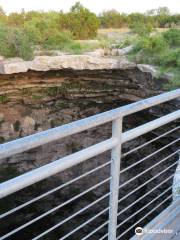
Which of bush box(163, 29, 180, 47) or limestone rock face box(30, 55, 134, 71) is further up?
bush box(163, 29, 180, 47)

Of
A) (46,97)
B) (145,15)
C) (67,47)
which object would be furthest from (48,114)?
(145,15)

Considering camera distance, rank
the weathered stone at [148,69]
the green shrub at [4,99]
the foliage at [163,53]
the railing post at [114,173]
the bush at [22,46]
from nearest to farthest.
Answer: the railing post at [114,173] → the foliage at [163,53] → the weathered stone at [148,69] → the bush at [22,46] → the green shrub at [4,99]

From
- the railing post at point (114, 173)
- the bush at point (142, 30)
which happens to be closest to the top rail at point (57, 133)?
the railing post at point (114, 173)

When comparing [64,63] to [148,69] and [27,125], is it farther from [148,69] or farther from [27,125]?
[27,125]

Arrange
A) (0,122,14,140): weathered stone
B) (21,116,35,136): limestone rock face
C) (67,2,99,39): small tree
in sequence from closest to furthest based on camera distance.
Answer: (0,122,14,140): weathered stone, (21,116,35,136): limestone rock face, (67,2,99,39): small tree

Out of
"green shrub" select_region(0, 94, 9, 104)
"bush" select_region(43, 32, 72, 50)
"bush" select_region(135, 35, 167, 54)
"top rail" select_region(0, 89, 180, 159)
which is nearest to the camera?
"top rail" select_region(0, 89, 180, 159)

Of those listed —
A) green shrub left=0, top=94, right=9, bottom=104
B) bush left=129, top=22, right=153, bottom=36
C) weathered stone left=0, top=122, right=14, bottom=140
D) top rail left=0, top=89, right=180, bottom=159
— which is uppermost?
bush left=129, top=22, right=153, bottom=36

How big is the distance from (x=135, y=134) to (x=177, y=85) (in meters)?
5.03

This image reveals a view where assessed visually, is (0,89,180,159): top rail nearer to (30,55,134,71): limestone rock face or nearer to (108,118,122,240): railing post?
(108,118,122,240): railing post

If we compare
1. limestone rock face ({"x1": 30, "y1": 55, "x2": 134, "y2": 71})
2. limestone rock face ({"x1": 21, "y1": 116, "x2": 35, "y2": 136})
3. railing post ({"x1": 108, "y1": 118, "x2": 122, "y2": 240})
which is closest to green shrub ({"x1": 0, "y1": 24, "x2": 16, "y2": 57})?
limestone rock face ({"x1": 30, "y1": 55, "x2": 134, "y2": 71})

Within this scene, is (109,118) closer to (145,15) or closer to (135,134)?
(135,134)

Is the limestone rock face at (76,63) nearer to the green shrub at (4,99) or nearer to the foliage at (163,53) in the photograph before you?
the foliage at (163,53)

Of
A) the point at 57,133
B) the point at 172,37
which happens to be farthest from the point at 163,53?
the point at 57,133

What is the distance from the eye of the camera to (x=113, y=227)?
5.59 ft
